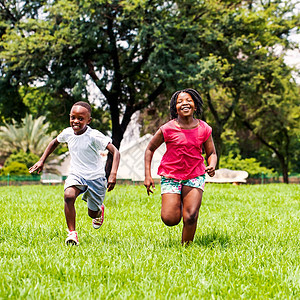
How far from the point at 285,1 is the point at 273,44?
2.90m

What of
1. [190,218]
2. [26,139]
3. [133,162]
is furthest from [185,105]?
[26,139]

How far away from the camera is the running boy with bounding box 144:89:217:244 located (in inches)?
183

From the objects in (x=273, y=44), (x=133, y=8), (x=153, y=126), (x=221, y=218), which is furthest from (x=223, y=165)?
(x=221, y=218)

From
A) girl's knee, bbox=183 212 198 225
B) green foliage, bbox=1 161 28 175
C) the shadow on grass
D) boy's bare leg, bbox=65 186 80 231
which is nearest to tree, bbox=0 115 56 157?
green foliage, bbox=1 161 28 175

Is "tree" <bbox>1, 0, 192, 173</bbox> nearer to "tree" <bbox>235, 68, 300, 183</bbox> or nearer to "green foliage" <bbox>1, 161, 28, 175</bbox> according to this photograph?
"tree" <bbox>235, 68, 300, 183</bbox>

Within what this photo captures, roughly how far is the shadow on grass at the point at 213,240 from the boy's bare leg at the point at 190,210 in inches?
6.2

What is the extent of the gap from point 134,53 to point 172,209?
56.8 feet

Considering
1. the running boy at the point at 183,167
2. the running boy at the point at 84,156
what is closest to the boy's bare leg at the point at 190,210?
the running boy at the point at 183,167

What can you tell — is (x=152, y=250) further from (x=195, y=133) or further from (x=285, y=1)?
(x=285, y=1)

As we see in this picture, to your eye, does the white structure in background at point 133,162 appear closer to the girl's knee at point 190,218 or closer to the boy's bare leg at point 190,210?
the boy's bare leg at point 190,210

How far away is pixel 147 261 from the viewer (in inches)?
146

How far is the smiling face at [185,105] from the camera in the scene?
15.8ft

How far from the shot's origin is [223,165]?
3741cm

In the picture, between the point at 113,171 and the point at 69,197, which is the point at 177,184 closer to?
the point at 113,171
